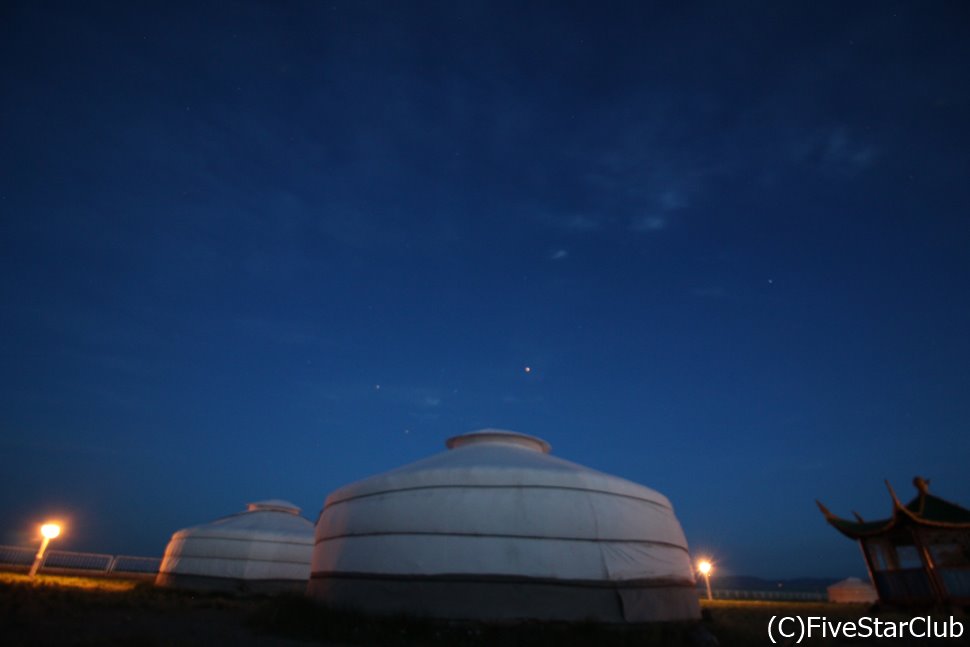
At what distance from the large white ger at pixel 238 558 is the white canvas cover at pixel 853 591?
90.4ft

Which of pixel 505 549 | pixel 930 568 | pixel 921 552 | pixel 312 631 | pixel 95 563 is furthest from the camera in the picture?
pixel 95 563

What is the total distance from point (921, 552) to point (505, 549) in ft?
32.9

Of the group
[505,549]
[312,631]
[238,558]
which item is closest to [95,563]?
[238,558]

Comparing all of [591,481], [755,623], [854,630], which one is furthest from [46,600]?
[854,630]

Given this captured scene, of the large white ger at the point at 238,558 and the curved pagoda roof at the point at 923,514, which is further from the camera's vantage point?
the large white ger at the point at 238,558

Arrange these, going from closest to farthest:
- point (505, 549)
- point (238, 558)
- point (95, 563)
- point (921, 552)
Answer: point (505, 549), point (921, 552), point (238, 558), point (95, 563)

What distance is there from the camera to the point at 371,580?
6.88 meters

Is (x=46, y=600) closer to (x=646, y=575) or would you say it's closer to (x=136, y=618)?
(x=136, y=618)

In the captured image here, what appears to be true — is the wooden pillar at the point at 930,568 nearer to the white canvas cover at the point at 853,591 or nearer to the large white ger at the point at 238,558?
the large white ger at the point at 238,558

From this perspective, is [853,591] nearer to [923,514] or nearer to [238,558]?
[923,514]

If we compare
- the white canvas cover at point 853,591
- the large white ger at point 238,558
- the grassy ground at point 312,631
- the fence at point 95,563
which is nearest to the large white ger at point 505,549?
the grassy ground at point 312,631

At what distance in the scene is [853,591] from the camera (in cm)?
2466

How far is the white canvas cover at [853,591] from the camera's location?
2431 cm

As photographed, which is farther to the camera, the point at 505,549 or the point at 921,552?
the point at 921,552
